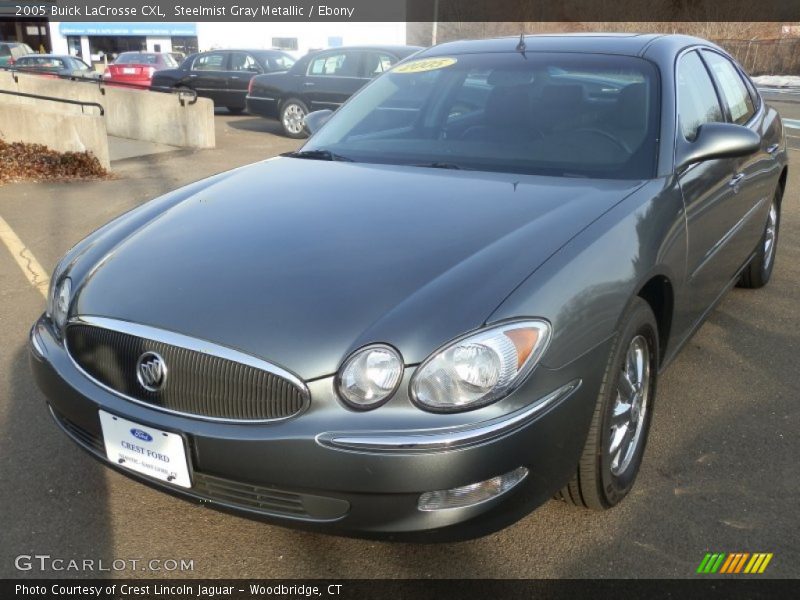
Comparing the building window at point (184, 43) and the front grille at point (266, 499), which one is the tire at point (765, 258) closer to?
the front grille at point (266, 499)

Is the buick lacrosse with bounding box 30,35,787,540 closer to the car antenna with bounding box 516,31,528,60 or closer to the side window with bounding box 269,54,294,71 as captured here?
the car antenna with bounding box 516,31,528,60

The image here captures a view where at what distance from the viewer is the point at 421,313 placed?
6.98 feet

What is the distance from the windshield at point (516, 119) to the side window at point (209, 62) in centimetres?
1338

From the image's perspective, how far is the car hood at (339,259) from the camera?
2.12 metres

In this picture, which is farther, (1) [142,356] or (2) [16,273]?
(2) [16,273]

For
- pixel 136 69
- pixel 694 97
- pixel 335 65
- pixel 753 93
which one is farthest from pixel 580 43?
pixel 136 69

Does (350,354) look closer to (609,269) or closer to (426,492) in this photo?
(426,492)

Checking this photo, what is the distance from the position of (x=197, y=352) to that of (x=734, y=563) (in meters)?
1.83

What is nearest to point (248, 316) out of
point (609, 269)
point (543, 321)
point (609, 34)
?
point (543, 321)

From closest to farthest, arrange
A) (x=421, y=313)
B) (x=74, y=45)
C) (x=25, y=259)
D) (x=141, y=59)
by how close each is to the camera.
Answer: (x=421, y=313) < (x=25, y=259) < (x=141, y=59) < (x=74, y=45)

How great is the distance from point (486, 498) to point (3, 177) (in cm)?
856

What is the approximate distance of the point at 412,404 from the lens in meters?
2.02

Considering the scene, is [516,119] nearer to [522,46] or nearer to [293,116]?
[522,46]

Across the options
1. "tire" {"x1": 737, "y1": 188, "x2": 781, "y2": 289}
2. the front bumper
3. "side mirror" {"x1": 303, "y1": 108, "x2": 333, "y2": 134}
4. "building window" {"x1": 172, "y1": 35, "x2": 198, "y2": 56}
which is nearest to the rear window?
"side mirror" {"x1": 303, "y1": 108, "x2": 333, "y2": 134}
